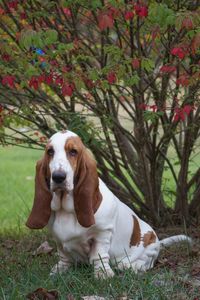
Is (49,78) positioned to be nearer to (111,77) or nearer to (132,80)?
(111,77)

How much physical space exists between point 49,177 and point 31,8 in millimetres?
→ 2033

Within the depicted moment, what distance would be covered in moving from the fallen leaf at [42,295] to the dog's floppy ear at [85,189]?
2.12 feet

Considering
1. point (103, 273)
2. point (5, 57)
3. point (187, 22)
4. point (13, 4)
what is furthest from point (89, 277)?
point (13, 4)

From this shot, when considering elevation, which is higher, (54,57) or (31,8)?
(31,8)

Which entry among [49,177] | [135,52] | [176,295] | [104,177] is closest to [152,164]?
[104,177]

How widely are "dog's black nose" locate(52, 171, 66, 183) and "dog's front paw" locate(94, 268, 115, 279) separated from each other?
66 cm

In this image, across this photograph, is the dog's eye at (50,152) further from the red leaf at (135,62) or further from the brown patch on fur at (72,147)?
the red leaf at (135,62)

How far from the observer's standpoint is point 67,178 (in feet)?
14.4

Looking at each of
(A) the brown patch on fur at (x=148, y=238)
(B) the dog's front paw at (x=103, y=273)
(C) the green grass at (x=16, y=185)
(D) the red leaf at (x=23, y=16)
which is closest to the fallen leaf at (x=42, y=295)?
(B) the dog's front paw at (x=103, y=273)

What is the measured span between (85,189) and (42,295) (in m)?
0.85

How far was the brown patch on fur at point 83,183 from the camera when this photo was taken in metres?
4.49

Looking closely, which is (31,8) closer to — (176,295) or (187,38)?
(187,38)

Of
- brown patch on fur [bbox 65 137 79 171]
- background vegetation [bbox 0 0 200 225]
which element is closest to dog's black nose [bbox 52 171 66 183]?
brown patch on fur [bbox 65 137 79 171]

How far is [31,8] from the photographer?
6059 millimetres
